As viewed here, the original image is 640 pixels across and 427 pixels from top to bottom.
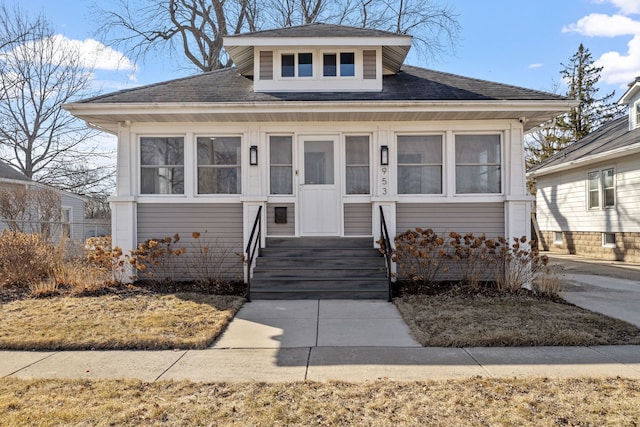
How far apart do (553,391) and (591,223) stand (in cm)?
1306

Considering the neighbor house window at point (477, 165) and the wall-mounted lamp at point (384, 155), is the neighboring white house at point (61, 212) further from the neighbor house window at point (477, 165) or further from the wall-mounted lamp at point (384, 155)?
the neighbor house window at point (477, 165)

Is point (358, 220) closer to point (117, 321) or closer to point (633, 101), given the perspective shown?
point (117, 321)

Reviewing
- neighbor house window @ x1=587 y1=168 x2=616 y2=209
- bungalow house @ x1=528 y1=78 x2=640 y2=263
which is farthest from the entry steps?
neighbor house window @ x1=587 y1=168 x2=616 y2=209

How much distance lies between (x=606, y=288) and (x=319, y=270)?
5630 millimetres

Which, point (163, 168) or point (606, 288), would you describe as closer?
point (606, 288)

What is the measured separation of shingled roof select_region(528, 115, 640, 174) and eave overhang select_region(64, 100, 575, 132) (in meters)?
6.44

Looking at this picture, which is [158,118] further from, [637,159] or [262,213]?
[637,159]

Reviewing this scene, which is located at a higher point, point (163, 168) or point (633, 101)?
point (633, 101)

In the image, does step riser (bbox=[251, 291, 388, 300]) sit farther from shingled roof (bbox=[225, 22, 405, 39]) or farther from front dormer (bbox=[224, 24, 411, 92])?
shingled roof (bbox=[225, 22, 405, 39])

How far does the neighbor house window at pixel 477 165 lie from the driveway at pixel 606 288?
2383 millimetres

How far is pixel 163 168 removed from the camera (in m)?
8.08

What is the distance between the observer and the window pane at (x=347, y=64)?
330 inches

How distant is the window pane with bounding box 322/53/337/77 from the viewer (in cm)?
840

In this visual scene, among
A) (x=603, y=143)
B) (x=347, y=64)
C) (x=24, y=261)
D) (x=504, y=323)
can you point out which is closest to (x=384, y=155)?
(x=347, y=64)
